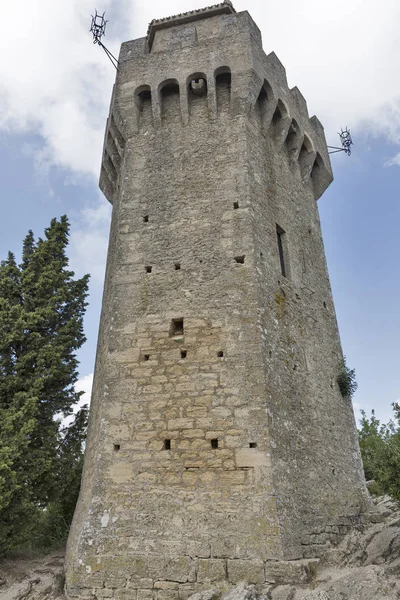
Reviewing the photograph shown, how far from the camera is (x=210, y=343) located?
768cm

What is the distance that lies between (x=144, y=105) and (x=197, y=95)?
1236 mm

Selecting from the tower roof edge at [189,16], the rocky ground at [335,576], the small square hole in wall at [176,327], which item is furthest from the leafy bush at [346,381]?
the tower roof edge at [189,16]

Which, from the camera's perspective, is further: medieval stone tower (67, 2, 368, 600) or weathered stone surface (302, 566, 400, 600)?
medieval stone tower (67, 2, 368, 600)

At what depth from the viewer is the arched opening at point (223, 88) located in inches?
389

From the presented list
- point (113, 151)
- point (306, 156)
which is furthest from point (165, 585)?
point (306, 156)

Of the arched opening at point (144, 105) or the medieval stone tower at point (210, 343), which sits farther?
the arched opening at point (144, 105)

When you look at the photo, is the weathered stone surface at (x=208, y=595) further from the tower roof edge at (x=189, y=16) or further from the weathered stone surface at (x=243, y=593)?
the tower roof edge at (x=189, y=16)

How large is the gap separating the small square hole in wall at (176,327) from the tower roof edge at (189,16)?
791 cm

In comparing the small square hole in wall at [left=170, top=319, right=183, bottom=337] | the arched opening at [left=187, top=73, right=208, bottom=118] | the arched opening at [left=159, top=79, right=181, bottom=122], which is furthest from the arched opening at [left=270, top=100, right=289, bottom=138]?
the small square hole in wall at [left=170, top=319, right=183, bottom=337]

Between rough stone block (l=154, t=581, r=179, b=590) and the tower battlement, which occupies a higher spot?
the tower battlement

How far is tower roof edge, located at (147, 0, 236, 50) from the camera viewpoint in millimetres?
11359

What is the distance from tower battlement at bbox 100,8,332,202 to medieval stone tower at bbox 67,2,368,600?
4cm

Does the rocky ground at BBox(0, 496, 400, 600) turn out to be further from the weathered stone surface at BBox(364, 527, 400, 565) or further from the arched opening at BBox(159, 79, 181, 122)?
the arched opening at BBox(159, 79, 181, 122)

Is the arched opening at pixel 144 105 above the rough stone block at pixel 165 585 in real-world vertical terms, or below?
above
